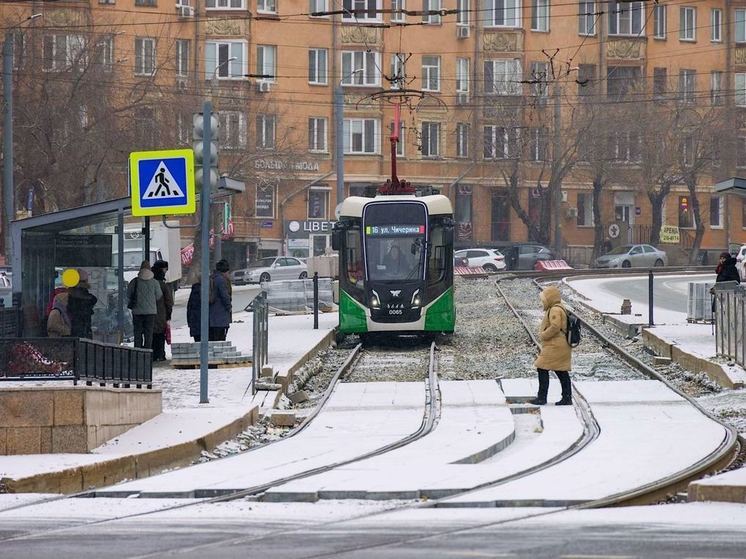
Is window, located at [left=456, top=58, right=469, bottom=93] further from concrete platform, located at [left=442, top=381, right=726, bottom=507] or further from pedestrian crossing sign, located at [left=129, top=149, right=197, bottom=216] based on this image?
pedestrian crossing sign, located at [left=129, top=149, right=197, bottom=216]

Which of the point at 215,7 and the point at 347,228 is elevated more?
the point at 215,7

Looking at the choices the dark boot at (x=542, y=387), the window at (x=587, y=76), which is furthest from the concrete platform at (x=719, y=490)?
the window at (x=587, y=76)

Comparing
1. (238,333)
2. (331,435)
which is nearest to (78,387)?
(331,435)

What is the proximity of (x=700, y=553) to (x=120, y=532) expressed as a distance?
132 inches

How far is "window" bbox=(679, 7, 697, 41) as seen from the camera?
81062 millimetres

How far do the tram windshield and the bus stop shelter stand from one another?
19.1 ft

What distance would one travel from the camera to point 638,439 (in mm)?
14906

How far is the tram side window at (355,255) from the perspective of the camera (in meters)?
29.7

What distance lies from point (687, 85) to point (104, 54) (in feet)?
122

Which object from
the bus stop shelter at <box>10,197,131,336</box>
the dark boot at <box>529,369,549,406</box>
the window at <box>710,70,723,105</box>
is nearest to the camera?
the dark boot at <box>529,369,549,406</box>

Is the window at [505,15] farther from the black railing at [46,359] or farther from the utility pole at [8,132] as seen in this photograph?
the black railing at [46,359]

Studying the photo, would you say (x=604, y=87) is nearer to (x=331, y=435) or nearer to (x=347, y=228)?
(x=347, y=228)

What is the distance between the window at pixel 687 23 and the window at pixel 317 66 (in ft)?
60.5

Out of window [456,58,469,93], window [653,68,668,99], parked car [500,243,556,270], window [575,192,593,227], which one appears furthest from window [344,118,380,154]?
window [653,68,668,99]
